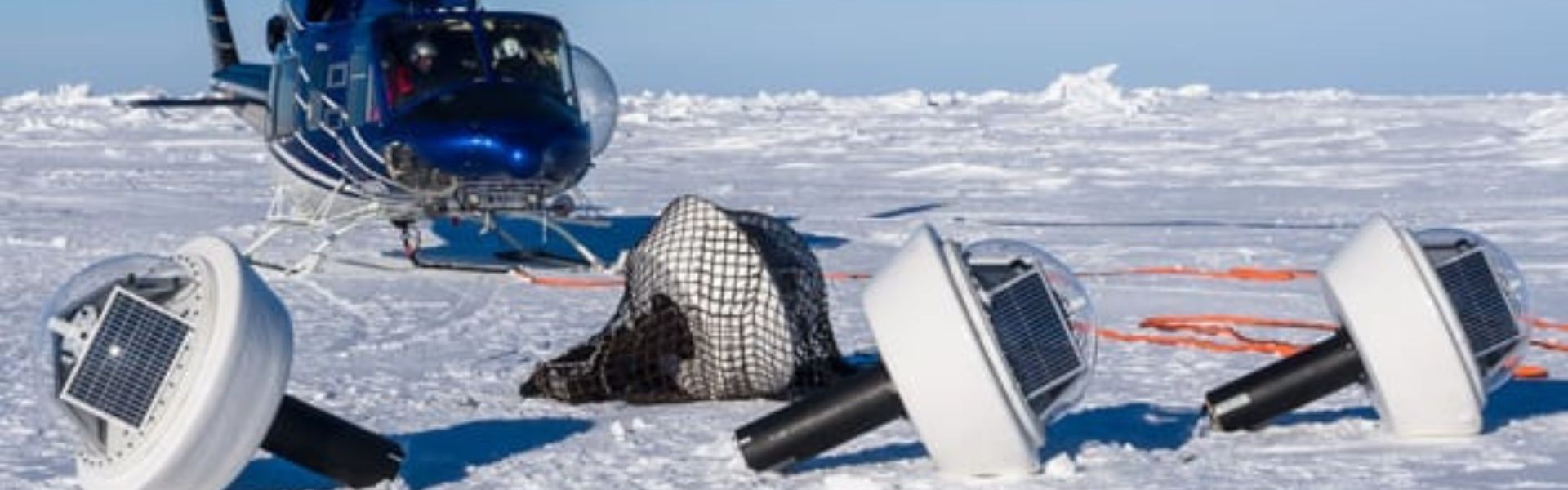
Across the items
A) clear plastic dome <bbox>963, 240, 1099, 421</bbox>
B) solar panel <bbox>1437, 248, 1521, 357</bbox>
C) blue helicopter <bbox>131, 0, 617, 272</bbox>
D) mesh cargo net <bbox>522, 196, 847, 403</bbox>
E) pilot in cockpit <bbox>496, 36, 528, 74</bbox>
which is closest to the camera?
clear plastic dome <bbox>963, 240, 1099, 421</bbox>

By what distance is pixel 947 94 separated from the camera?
61.8 metres

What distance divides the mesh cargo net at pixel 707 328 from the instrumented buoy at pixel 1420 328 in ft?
5.60

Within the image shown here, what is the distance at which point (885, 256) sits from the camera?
1294cm

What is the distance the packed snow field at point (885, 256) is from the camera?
510cm

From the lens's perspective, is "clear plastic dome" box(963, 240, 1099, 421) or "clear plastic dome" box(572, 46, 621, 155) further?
"clear plastic dome" box(572, 46, 621, 155)

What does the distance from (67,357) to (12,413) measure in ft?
6.50

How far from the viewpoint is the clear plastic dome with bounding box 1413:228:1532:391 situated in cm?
492

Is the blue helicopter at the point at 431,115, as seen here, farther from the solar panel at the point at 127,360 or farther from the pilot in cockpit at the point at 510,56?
the solar panel at the point at 127,360

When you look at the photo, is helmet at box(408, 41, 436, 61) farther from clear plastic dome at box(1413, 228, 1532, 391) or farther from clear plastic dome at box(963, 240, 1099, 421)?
clear plastic dome at box(1413, 228, 1532, 391)

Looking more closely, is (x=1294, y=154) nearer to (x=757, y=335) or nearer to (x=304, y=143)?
(x=304, y=143)

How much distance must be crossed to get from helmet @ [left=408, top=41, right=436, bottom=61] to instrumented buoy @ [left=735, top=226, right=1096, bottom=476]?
22.2 ft

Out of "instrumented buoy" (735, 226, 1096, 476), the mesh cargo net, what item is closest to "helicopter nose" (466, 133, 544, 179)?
the mesh cargo net

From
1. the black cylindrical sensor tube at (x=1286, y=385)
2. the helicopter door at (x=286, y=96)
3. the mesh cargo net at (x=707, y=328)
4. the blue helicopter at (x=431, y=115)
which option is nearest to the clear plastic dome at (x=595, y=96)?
the blue helicopter at (x=431, y=115)

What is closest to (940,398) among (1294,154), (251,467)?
(251,467)
